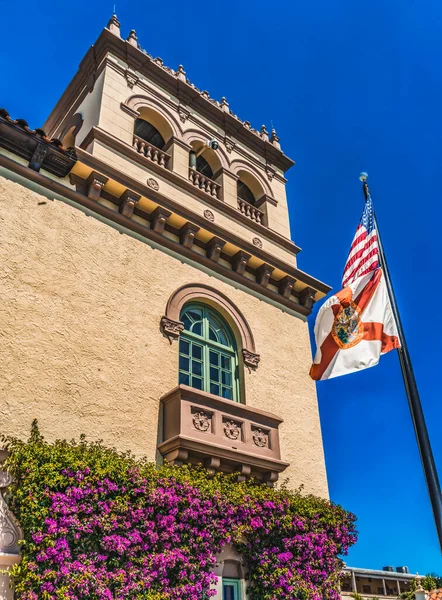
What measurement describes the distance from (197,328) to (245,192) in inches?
238

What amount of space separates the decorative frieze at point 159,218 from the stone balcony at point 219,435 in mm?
3995

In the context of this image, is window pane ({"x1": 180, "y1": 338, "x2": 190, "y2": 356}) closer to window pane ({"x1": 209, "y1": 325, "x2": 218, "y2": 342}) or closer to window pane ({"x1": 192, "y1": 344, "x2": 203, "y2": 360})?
window pane ({"x1": 192, "y1": 344, "x2": 203, "y2": 360})

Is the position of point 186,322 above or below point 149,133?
below

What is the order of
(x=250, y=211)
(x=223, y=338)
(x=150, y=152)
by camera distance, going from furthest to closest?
(x=250, y=211)
(x=150, y=152)
(x=223, y=338)

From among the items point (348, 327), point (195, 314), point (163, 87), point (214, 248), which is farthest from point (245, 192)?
point (348, 327)

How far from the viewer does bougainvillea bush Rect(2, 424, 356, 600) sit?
8.02 metres

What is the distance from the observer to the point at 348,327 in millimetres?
9789

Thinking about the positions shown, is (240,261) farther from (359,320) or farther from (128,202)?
(359,320)

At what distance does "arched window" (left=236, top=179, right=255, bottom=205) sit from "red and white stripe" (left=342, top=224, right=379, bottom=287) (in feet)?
22.2

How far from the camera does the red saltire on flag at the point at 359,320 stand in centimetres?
923

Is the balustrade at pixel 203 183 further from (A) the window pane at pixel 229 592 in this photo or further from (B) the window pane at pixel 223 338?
(A) the window pane at pixel 229 592

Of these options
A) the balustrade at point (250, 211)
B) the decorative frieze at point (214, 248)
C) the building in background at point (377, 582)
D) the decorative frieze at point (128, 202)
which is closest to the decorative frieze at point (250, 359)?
the decorative frieze at point (214, 248)

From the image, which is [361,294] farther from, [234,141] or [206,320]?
[234,141]

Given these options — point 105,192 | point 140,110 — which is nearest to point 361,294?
point 105,192
